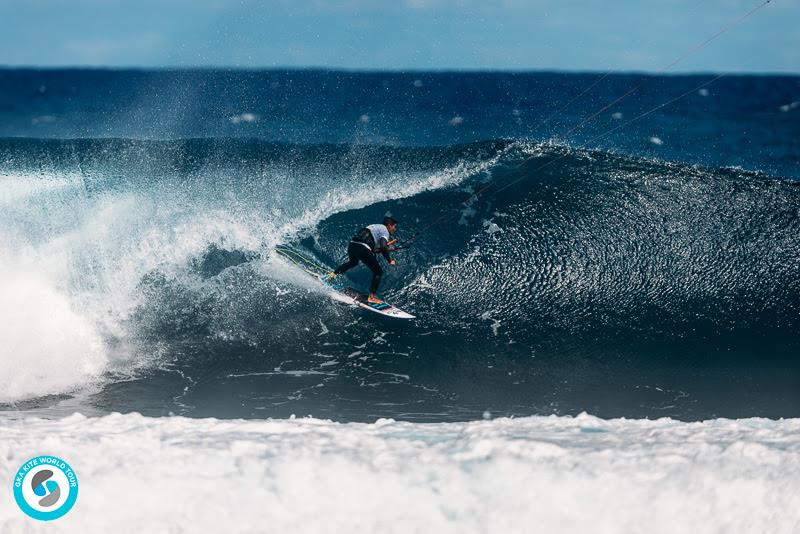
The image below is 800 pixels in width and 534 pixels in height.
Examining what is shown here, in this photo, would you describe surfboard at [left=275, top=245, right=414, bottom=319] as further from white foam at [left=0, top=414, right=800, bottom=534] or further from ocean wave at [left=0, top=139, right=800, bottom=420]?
white foam at [left=0, top=414, right=800, bottom=534]

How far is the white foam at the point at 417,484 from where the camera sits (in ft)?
17.5

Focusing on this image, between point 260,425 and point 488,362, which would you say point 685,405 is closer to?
point 488,362

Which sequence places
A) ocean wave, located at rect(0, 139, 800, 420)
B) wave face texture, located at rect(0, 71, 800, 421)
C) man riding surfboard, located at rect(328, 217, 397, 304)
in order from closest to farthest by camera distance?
1. wave face texture, located at rect(0, 71, 800, 421)
2. ocean wave, located at rect(0, 139, 800, 420)
3. man riding surfboard, located at rect(328, 217, 397, 304)

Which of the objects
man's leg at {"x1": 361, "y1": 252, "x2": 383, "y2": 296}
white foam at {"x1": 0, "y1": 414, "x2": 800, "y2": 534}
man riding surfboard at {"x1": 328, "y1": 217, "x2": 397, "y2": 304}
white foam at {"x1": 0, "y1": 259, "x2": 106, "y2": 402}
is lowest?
white foam at {"x1": 0, "y1": 414, "x2": 800, "y2": 534}

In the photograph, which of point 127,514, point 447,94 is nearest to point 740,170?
point 127,514

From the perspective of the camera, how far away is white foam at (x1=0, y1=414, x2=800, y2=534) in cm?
532

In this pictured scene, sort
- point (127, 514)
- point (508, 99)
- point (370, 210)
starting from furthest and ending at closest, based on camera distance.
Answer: point (508, 99) → point (370, 210) → point (127, 514)

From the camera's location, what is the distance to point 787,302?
1055cm

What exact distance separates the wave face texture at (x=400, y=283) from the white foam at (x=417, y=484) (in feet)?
7.09

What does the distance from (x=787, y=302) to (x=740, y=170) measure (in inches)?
170

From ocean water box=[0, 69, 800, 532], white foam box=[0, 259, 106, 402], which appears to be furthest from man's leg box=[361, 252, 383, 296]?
white foam box=[0, 259, 106, 402]

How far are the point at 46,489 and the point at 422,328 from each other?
17.9 feet

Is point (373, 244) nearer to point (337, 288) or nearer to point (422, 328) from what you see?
point (337, 288)

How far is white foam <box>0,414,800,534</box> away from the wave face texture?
Result: 216 cm
